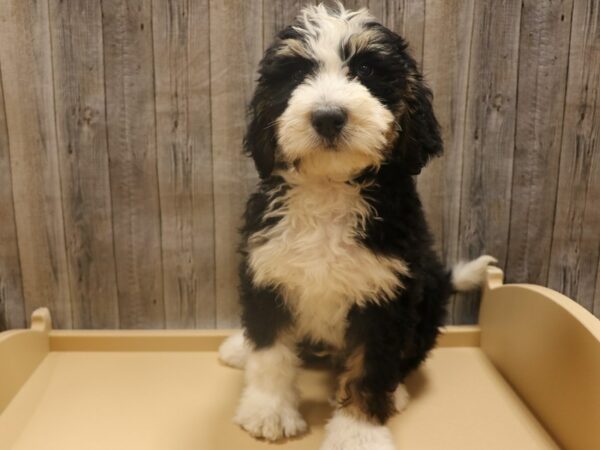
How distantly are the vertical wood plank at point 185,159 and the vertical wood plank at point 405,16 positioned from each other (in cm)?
55

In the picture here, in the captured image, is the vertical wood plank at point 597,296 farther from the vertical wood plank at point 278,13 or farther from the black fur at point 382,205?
the vertical wood plank at point 278,13

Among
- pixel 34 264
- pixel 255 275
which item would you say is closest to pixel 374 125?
pixel 255 275

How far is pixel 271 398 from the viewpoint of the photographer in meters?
1.57

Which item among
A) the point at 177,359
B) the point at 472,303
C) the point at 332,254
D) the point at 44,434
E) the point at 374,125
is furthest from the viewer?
the point at 472,303

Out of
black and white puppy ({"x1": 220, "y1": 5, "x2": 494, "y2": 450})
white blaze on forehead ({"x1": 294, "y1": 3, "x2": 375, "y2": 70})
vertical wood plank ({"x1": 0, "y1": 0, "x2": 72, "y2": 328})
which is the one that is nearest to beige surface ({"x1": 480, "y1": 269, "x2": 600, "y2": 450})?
black and white puppy ({"x1": 220, "y1": 5, "x2": 494, "y2": 450})

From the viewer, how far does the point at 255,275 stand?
1499 millimetres

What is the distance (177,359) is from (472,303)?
107cm

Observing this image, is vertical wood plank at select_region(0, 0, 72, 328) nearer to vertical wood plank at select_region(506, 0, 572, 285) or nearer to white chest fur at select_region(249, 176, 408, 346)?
white chest fur at select_region(249, 176, 408, 346)

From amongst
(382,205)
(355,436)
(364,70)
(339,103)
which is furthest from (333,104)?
(355,436)

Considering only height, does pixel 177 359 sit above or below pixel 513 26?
below

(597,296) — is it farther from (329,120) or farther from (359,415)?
(329,120)

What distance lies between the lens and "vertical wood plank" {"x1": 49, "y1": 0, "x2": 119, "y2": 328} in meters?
1.83

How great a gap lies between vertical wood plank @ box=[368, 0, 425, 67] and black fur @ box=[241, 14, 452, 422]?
46 cm

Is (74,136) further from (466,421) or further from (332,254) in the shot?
(466,421)
